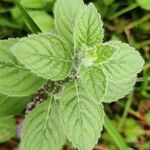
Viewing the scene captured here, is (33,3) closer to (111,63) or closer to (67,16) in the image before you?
(67,16)

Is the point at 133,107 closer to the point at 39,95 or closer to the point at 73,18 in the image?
the point at 39,95

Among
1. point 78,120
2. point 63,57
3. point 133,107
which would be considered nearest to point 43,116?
point 78,120

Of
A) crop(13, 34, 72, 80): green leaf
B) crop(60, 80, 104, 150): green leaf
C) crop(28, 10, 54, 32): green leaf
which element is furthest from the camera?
crop(28, 10, 54, 32): green leaf

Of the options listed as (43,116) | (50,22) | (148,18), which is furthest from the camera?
(148,18)

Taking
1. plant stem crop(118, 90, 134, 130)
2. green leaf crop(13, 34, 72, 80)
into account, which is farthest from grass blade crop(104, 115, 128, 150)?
green leaf crop(13, 34, 72, 80)

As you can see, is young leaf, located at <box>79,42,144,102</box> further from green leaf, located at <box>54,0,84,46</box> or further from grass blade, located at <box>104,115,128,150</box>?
grass blade, located at <box>104,115,128,150</box>

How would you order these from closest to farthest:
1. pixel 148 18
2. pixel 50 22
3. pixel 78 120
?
pixel 78 120
pixel 50 22
pixel 148 18

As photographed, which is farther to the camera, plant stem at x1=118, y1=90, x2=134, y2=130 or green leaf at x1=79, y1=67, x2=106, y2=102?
plant stem at x1=118, y1=90, x2=134, y2=130

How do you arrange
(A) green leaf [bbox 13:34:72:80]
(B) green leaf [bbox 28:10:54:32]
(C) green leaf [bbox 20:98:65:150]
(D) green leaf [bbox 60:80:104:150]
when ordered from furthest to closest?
1. (B) green leaf [bbox 28:10:54:32]
2. (C) green leaf [bbox 20:98:65:150]
3. (D) green leaf [bbox 60:80:104:150]
4. (A) green leaf [bbox 13:34:72:80]
